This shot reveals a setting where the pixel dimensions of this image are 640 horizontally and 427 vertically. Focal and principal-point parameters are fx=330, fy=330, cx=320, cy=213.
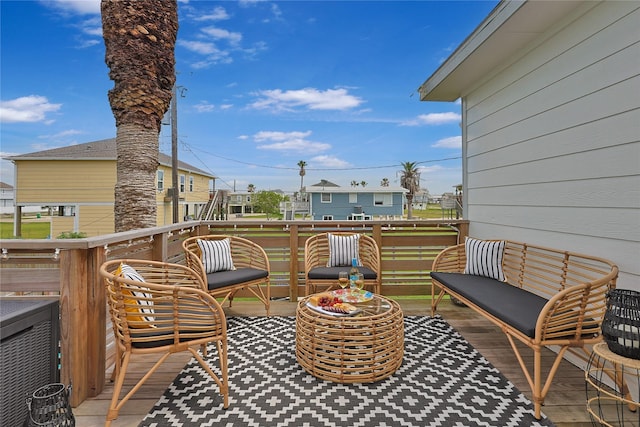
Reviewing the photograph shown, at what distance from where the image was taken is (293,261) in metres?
4.38

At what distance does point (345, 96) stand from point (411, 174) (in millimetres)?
9413

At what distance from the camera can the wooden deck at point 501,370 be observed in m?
1.90

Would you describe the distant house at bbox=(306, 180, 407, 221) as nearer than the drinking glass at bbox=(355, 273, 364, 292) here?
No

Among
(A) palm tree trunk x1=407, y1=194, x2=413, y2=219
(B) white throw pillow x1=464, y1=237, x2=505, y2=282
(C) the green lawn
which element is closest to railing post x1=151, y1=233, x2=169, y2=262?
(B) white throw pillow x1=464, y1=237, x2=505, y2=282

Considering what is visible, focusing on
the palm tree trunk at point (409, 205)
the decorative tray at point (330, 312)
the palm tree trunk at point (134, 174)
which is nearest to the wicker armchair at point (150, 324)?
the decorative tray at point (330, 312)

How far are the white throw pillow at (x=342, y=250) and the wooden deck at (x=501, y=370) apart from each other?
1.27m

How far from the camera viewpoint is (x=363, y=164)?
2530 centimetres

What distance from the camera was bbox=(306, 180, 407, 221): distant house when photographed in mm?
17469

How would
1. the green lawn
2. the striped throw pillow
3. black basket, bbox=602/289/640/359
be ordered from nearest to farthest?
black basket, bbox=602/289/640/359 → the striped throw pillow → the green lawn

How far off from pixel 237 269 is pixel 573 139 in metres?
3.40

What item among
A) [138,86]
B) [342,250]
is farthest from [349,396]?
[138,86]

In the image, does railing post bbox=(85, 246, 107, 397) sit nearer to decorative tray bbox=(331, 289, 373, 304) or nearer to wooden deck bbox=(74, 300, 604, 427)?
wooden deck bbox=(74, 300, 604, 427)

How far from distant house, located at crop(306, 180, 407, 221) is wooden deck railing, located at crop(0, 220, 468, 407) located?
42.0ft

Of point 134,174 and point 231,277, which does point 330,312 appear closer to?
point 231,277
